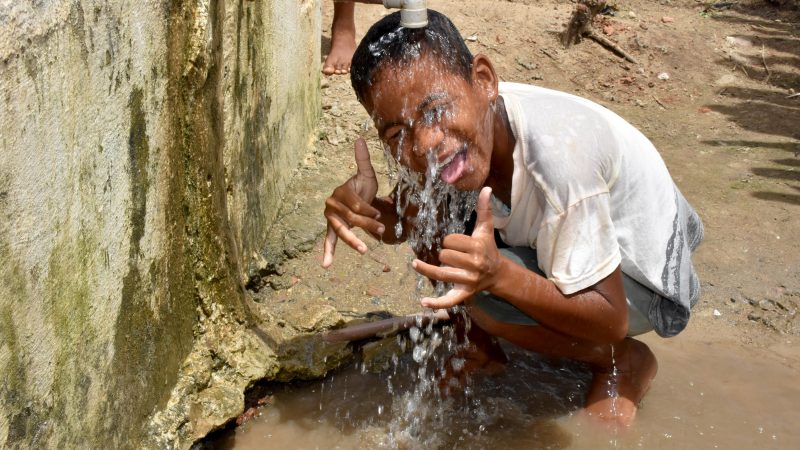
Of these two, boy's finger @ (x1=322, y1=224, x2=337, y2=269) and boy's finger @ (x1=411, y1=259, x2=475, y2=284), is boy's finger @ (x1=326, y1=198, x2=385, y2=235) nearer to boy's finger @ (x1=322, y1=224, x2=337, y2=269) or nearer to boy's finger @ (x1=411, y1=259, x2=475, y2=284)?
boy's finger @ (x1=322, y1=224, x2=337, y2=269)

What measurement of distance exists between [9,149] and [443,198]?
1.47 m

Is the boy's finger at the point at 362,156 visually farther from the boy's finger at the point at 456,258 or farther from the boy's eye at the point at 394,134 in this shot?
the boy's finger at the point at 456,258

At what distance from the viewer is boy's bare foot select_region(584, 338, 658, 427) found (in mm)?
2695

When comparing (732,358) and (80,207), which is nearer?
(80,207)

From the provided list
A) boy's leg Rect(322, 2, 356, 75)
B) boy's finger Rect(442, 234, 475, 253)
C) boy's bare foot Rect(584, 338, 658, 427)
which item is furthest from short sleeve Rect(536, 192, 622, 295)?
boy's leg Rect(322, 2, 356, 75)

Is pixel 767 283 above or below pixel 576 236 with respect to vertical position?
below

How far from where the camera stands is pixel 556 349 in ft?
8.87

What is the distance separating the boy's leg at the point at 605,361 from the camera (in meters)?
2.66

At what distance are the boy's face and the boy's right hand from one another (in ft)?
0.68

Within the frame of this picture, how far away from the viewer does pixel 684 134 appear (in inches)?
199

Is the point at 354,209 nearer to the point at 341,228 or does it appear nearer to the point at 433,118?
the point at 341,228

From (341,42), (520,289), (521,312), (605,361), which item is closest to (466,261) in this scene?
(520,289)

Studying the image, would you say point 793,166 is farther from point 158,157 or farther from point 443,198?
point 158,157

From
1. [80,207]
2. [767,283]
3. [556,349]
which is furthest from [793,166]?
[80,207]
